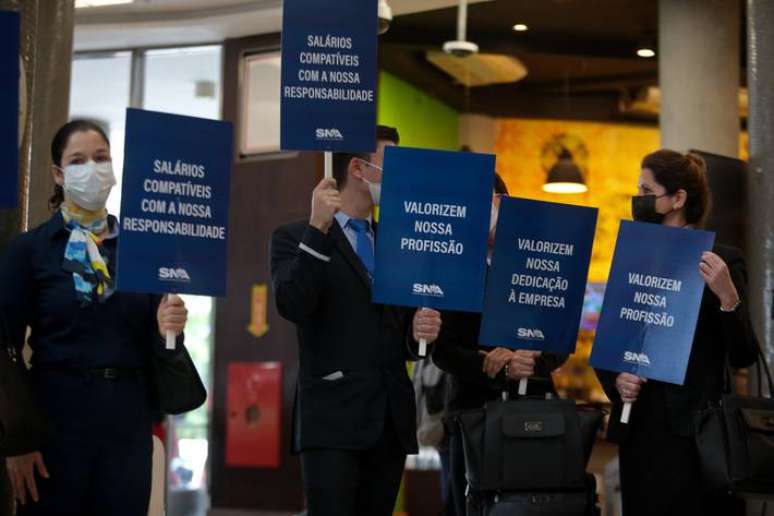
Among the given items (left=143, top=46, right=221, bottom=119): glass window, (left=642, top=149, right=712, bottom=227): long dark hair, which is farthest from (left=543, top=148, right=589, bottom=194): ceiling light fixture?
(left=642, top=149, right=712, bottom=227): long dark hair

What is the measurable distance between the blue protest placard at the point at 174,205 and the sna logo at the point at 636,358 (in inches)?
53.3

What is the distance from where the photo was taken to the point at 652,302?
377 centimetres

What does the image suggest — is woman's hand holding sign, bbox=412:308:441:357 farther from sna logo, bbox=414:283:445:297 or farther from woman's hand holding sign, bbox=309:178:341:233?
woman's hand holding sign, bbox=309:178:341:233

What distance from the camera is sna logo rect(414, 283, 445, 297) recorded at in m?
3.53

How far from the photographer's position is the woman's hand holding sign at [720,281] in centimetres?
358

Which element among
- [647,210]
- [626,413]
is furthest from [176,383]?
[647,210]

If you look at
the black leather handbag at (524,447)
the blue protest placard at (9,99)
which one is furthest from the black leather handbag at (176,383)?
the black leather handbag at (524,447)

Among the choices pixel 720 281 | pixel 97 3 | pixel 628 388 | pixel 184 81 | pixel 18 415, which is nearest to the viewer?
pixel 18 415

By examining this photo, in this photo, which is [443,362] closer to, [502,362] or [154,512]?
[502,362]

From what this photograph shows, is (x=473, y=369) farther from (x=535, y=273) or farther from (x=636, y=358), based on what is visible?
(x=636, y=358)

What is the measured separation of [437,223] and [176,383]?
94 centimetres

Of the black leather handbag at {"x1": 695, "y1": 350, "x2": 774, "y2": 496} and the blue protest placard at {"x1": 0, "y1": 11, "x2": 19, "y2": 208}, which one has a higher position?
the blue protest placard at {"x1": 0, "y1": 11, "x2": 19, "y2": 208}

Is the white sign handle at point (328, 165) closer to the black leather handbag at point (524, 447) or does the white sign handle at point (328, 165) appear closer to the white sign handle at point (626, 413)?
the black leather handbag at point (524, 447)

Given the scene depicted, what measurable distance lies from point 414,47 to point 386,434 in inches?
265
